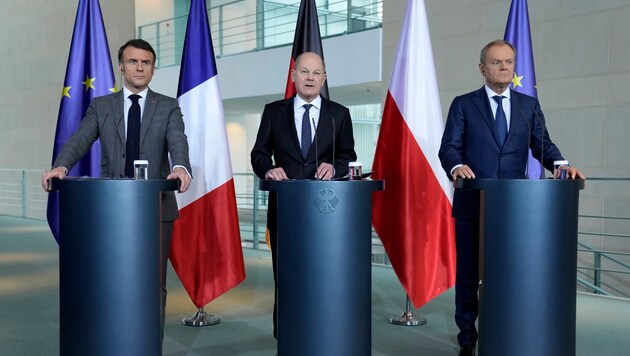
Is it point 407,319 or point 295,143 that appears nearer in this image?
point 295,143

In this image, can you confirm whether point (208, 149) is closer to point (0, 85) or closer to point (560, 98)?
point (560, 98)

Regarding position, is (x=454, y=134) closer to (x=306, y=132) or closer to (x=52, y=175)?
(x=306, y=132)

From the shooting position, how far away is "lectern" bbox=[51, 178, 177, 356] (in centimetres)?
231

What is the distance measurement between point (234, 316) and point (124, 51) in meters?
2.01

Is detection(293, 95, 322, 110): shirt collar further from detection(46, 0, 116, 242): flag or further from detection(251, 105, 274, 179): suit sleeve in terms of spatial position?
detection(46, 0, 116, 242): flag

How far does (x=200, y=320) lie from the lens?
413 centimetres

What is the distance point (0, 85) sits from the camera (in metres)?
13.3

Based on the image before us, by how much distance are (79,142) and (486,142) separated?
178cm

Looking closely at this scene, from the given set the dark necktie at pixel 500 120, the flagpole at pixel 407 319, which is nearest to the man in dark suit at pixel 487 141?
the dark necktie at pixel 500 120

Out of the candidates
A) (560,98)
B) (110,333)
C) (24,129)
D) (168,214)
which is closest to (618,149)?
(560,98)

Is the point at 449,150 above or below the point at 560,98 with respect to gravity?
below

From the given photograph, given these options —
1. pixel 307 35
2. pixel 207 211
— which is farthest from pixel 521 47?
pixel 207 211

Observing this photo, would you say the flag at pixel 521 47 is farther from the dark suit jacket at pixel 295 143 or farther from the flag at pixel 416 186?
the dark suit jacket at pixel 295 143

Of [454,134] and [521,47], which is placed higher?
[521,47]
